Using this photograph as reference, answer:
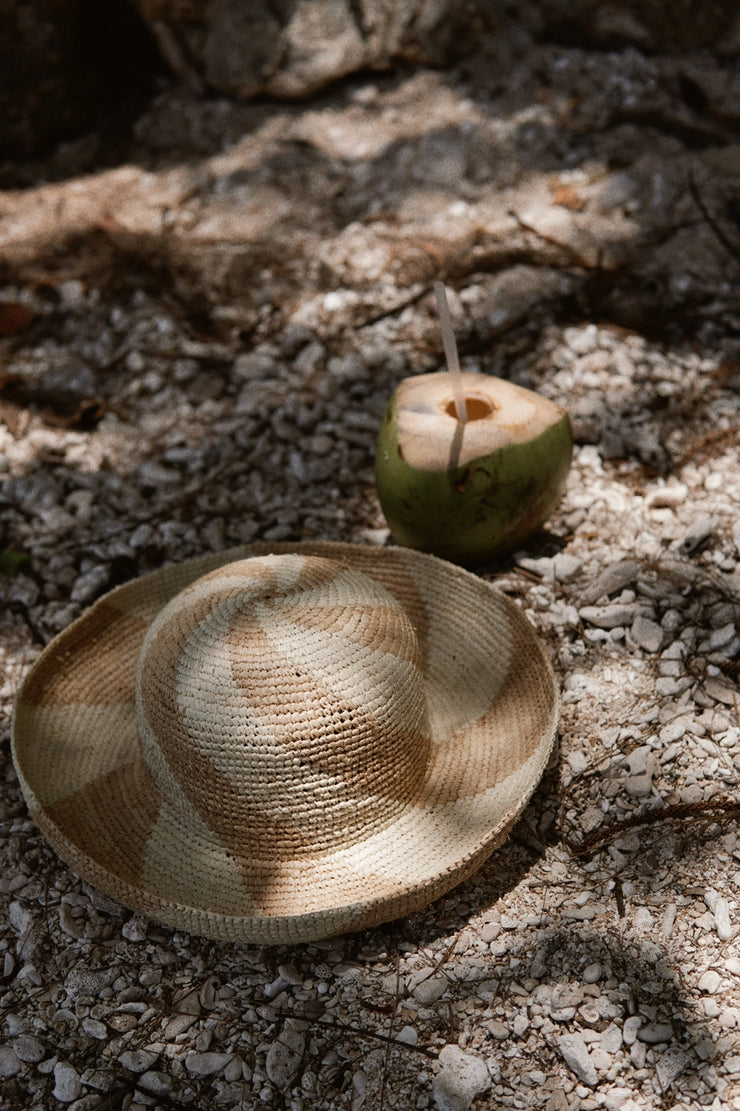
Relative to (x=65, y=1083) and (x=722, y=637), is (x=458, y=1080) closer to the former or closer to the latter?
(x=65, y=1083)

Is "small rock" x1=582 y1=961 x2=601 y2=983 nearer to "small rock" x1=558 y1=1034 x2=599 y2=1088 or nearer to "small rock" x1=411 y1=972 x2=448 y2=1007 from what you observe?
"small rock" x1=558 y1=1034 x2=599 y2=1088

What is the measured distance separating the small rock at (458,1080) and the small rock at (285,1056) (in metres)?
0.27

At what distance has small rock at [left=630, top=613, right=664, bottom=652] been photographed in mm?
2658

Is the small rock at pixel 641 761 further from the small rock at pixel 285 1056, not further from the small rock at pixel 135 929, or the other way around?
the small rock at pixel 135 929

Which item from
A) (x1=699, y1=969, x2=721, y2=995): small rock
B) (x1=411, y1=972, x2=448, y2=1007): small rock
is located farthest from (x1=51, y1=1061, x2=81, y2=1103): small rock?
(x1=699, y1=969, x2=721, y2=995): small rock

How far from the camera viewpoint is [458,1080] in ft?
6.33

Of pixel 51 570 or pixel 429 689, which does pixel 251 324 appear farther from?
pixel 429 689

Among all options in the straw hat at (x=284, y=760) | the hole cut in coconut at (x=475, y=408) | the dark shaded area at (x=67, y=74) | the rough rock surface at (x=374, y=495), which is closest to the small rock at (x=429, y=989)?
the rough rock surface at (x=374, y=495)

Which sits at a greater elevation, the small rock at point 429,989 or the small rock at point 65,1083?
the small rock at point 65,1083

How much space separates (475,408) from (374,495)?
581 millimetres

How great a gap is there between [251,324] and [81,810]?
2.20m

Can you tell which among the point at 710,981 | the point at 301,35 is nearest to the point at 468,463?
the point at 710,981

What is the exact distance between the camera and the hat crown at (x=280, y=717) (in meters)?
2.05

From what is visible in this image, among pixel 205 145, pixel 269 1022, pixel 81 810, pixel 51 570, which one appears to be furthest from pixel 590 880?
pixel 205 145
